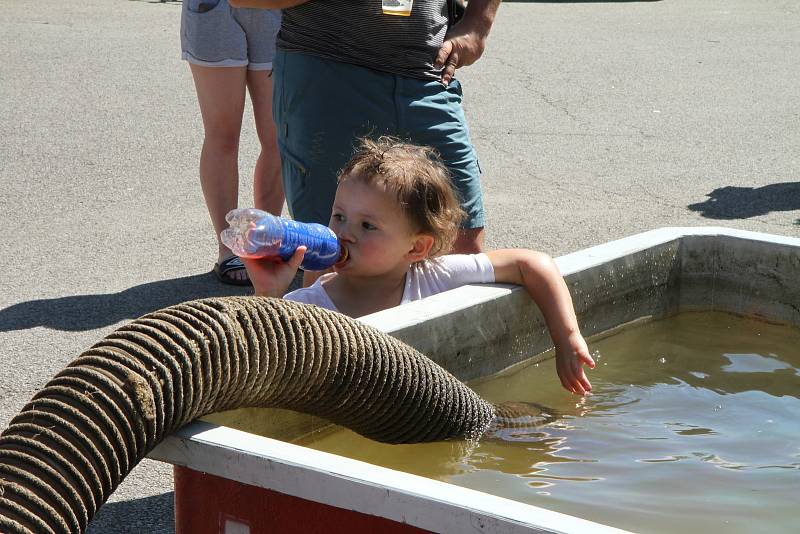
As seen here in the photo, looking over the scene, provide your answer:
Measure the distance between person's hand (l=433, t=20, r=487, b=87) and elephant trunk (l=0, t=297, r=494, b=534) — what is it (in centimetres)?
122

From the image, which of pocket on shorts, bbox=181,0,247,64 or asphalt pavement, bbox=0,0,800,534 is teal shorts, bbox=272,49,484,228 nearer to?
asphalt pavement, bbox=0,0,800,534

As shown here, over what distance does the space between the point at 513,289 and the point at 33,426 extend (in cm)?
159

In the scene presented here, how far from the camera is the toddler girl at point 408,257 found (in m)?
3.12

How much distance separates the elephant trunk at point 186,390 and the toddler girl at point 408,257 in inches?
20.3

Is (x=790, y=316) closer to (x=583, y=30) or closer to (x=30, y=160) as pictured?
(x=30, y=160)

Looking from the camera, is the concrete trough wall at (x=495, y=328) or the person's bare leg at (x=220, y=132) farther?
the person's bare leg at (x=220, y=132)

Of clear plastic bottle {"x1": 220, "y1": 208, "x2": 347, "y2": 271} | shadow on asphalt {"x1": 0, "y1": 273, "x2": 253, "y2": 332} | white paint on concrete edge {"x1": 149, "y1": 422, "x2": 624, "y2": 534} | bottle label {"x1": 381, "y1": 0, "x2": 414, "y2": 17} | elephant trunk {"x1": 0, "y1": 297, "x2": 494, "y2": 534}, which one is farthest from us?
shadow on asphalt {"x1": 0, "y1": 273, "x2": 253, "y2": 332}

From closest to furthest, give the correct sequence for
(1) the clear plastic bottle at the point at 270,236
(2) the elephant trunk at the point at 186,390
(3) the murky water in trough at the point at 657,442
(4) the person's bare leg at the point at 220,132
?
(2) the elephant trunk at the point at 186,390 → (3) the murky water in trough at the point at 657,442 → (1) the clear plastic bottle at the point at 270,236 → (4) the person's bare leg at the point at 220,132

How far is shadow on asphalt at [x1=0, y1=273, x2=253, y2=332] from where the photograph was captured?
488 centimetres

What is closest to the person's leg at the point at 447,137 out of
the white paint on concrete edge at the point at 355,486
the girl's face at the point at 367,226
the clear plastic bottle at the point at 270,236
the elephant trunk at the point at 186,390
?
the girl's face at the point at 367,226

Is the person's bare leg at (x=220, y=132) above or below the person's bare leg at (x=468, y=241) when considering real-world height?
below

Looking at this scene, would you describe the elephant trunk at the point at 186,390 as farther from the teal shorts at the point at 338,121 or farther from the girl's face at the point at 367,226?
the teal shorts at the point at 338,121

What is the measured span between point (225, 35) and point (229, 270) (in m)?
1.04

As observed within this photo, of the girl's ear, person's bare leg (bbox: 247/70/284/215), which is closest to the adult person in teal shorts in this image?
the girl's ear
